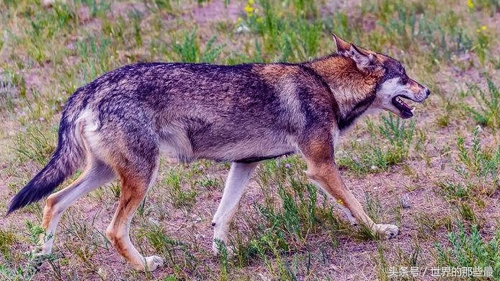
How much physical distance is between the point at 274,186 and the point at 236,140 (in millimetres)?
1148

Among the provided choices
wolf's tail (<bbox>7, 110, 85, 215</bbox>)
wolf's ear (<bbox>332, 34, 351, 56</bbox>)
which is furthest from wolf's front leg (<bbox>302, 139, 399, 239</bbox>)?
wolf's tail (<bbox>7, 110, 85, 215</bbox>)

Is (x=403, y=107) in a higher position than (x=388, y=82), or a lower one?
lower

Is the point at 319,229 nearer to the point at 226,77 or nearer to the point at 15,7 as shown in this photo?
the point at 226,77

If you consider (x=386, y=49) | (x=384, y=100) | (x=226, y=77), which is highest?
(x=226, y=77)

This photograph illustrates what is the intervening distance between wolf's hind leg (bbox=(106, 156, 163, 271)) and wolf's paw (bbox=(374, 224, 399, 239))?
1548 mm

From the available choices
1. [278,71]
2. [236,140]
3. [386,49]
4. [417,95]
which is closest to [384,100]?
[417,95]

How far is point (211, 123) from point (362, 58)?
1.31 metres

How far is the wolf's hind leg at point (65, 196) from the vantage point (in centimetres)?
580

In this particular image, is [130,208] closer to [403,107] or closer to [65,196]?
[65,196]

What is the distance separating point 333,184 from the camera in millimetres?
5953

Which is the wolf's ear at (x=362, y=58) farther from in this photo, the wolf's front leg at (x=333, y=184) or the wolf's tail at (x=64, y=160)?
the wolf's tail at (x=64, y=160)

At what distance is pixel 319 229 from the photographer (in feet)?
20.1

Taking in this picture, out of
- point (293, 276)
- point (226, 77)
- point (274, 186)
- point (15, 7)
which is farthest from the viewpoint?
point (15, 7)

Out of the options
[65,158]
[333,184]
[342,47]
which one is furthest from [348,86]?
[65,158]
